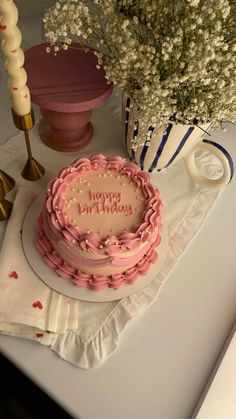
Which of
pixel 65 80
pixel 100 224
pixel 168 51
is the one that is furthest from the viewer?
pixel 65 80

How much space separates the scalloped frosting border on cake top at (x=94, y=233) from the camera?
682 mm

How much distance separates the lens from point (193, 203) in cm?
88

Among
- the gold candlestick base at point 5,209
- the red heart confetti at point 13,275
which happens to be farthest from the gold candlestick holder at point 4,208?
the red heart confetti at point 13,275

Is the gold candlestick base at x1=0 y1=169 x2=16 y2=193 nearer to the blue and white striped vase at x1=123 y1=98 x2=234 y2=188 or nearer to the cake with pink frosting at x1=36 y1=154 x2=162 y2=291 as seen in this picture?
the cake with pink frosting at x1=36 y1=154 x2=162 y2=291

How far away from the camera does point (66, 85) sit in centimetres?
81

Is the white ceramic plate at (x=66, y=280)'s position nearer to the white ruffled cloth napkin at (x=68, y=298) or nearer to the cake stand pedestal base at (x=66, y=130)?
the white ruffled cloth napkin at (x=68, y=298)

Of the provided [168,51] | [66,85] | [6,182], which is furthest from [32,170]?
[168,51]

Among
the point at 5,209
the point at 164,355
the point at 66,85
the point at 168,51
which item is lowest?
the point at 164,355

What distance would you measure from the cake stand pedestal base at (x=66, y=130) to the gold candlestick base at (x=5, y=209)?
0.56 ft

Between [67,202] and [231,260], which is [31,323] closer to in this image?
[67,202]

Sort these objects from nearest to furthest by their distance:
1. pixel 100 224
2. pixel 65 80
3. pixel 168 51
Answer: pixel 168 51 < pixel 100 224 < pixel 65 80

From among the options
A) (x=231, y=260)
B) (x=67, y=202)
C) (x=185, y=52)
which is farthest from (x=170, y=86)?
(x=231, y=260)

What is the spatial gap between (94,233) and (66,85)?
11.3 inches

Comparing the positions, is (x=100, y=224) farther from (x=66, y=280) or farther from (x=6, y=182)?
(x=6, y=182)
